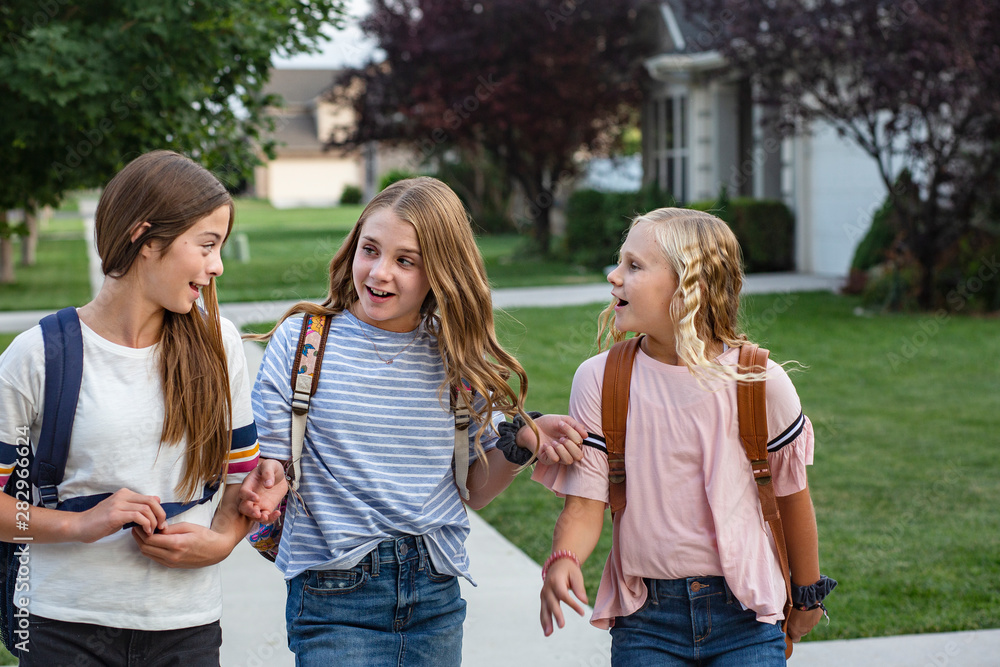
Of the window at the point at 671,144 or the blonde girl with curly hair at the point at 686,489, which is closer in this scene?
the blonde girl with curly hair at the point at 686,489

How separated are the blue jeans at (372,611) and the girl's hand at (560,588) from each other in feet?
0.90

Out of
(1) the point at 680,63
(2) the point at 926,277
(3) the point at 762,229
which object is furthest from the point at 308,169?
(2) the point at 926,277

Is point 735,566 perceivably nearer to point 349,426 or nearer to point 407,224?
point 349,426

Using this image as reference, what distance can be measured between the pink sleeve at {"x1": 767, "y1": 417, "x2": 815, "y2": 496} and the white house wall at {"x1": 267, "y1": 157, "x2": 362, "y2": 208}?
201 feet

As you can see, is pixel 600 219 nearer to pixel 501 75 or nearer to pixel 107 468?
pixel 501 75

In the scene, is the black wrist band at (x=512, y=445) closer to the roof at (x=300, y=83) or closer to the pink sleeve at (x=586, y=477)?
the pink sleeve at (x=586, y=477)

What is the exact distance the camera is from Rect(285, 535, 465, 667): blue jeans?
2.22 meters

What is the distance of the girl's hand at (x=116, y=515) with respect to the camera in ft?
6.31

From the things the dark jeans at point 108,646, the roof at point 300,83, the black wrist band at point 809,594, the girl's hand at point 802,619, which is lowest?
the girl's hand at point 802,619

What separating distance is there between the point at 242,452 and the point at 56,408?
0.38 meters

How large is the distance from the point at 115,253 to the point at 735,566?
4.61ft

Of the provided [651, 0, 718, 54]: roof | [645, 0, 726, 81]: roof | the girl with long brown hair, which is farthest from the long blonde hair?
[651, 0, 718, 54]: roof

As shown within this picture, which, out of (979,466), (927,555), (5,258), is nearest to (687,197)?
(5,258)

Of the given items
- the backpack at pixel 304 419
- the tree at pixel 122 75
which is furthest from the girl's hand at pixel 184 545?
the tree at pixel 122 75
